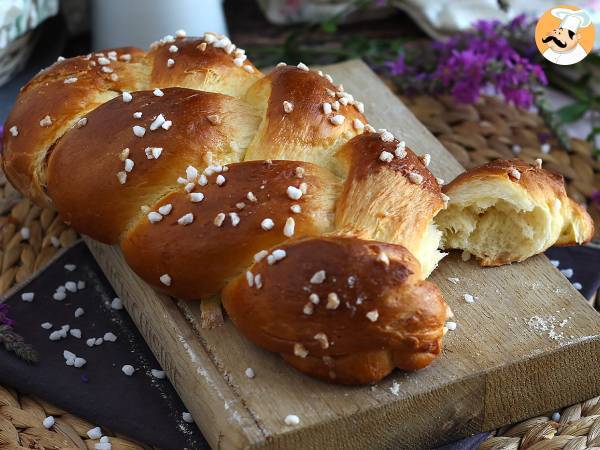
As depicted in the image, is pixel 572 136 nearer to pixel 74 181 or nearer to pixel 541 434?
pixel 541 434

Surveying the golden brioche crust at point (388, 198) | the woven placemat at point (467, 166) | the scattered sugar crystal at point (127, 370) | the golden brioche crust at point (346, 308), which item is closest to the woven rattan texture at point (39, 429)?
the woven placemat at point (467, 166)

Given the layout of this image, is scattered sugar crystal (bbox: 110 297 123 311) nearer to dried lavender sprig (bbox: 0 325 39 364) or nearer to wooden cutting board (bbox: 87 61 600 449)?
wooden cutting board (bbox: 87 61 600 449)

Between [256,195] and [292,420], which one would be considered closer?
[292,420]

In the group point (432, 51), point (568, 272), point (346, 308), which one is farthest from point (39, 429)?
point (432, 51)

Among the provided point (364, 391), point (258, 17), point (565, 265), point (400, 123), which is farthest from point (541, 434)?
point (258, 17)

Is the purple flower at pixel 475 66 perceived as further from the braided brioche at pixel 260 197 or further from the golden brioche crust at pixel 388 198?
the golden brioche crust at pixel 388 198

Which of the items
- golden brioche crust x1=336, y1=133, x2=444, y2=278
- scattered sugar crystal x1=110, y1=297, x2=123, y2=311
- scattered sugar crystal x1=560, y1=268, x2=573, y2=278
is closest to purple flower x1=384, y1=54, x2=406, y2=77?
scattered sugar crystal x1=560, y1=268, x2=573, y2=278

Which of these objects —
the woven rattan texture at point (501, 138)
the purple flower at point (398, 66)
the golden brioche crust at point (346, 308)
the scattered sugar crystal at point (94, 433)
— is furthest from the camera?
the purple flower at point (398, 66)

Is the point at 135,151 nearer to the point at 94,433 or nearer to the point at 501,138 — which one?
the point at 94,433
